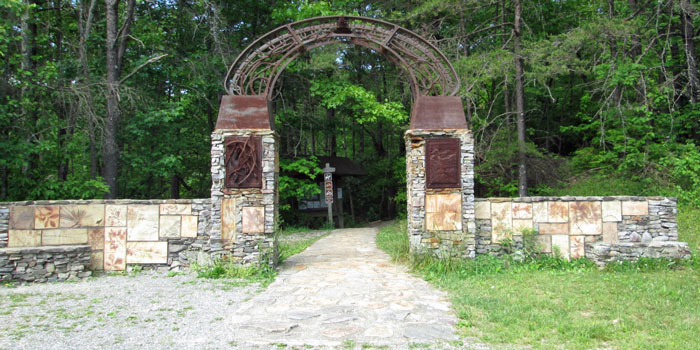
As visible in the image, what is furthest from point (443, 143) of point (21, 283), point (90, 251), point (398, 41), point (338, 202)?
point (338, 202)

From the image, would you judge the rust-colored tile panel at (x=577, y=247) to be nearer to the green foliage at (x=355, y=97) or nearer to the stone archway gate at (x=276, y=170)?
the stone archway gate at (x=276, y=170)

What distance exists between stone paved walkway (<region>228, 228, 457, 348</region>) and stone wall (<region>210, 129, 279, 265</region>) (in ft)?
2.29

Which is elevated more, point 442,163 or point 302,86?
point 302,86

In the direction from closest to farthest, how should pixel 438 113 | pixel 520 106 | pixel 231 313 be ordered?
1. pixel 231 313
2. pixel 438 113
3. pixel 520 106

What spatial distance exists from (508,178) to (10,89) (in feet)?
44.3

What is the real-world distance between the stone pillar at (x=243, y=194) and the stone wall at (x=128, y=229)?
43 centimetres

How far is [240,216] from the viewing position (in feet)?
24.3

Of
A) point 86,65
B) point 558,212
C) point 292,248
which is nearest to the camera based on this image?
point 558,212

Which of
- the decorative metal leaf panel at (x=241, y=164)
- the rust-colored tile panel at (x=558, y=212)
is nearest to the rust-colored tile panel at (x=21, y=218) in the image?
the decorative metal leaf panel at (x=241, y=164)

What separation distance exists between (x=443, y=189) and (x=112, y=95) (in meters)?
9.24

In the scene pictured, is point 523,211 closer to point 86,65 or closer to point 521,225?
point 521,225

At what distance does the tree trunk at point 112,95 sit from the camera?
11.8m

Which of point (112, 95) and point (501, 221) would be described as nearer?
point (501, 221)

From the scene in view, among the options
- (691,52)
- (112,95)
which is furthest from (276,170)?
(691,52)
